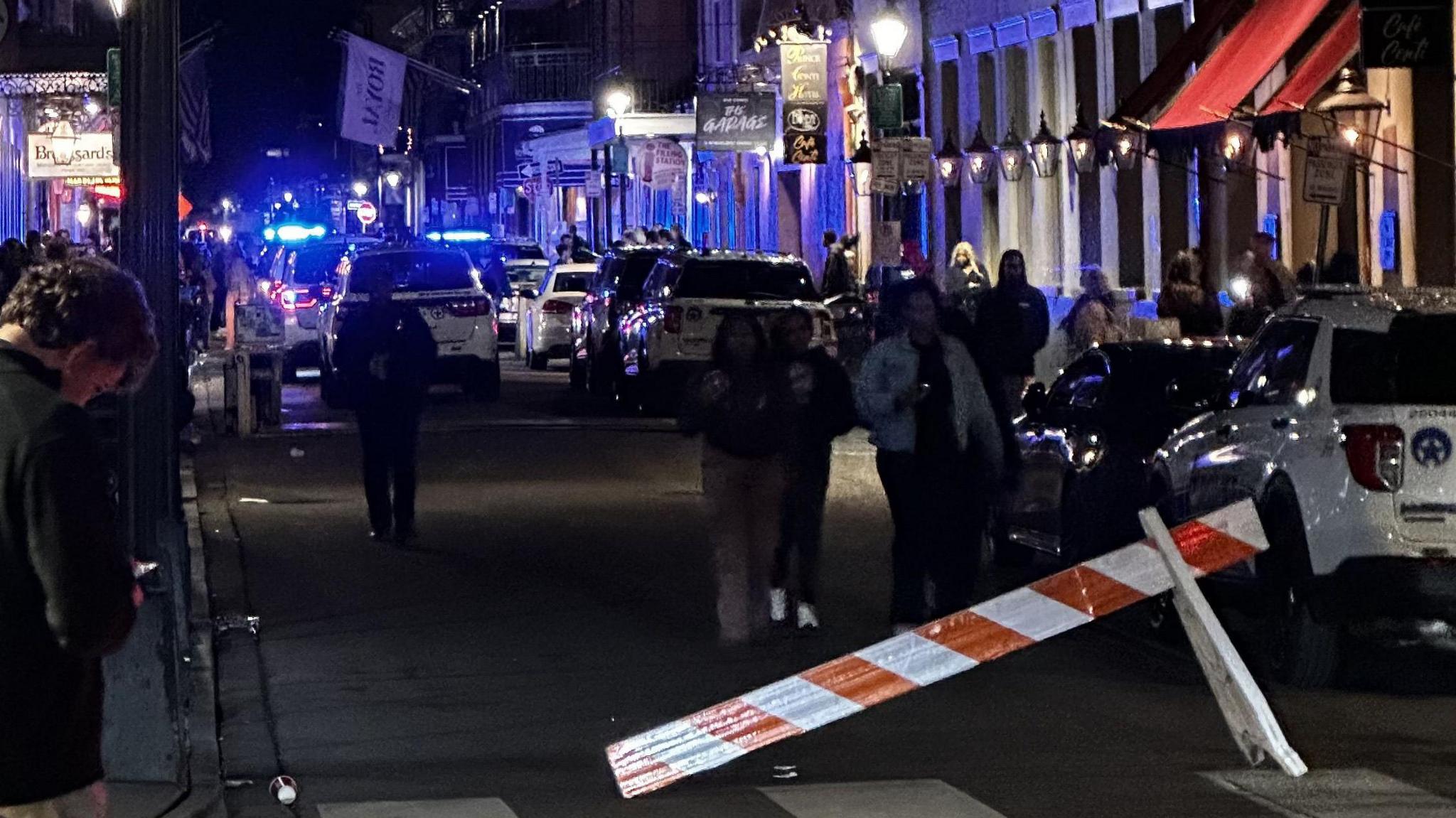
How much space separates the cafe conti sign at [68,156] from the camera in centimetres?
4262

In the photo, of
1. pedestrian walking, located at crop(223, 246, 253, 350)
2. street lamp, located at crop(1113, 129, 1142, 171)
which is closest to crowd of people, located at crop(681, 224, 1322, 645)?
street lamp, located at crop(1113, 129, 1142, 171)

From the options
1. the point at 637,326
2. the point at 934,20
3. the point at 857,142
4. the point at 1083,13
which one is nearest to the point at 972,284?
the point at 637,326

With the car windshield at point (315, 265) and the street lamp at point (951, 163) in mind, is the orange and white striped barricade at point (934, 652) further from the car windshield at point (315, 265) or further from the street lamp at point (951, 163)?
Result: the street lamp at point (951, 163)

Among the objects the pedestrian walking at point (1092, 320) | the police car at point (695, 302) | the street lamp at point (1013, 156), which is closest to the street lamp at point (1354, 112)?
the pedestrian walking at point (1092, 320)

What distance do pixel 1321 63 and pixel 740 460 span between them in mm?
12477

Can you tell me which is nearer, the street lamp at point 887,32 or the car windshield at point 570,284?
the street lamp at point 887,32

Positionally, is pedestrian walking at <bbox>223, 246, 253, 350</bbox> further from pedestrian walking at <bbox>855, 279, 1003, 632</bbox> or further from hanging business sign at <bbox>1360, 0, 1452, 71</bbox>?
pedestrian walking at <bbox>855, 279, 1003, 632</bbox>

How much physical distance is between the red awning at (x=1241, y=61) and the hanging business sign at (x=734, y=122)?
21.1 m

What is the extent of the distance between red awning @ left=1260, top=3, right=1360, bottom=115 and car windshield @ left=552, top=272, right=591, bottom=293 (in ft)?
53.1

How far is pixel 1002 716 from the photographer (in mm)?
10789

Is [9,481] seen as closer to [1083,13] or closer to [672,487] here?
[672,487]

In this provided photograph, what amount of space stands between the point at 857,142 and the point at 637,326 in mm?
17442

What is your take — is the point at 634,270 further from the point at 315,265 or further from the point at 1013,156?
the point at 1013,156

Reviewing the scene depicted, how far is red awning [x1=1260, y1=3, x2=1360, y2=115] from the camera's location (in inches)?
908
